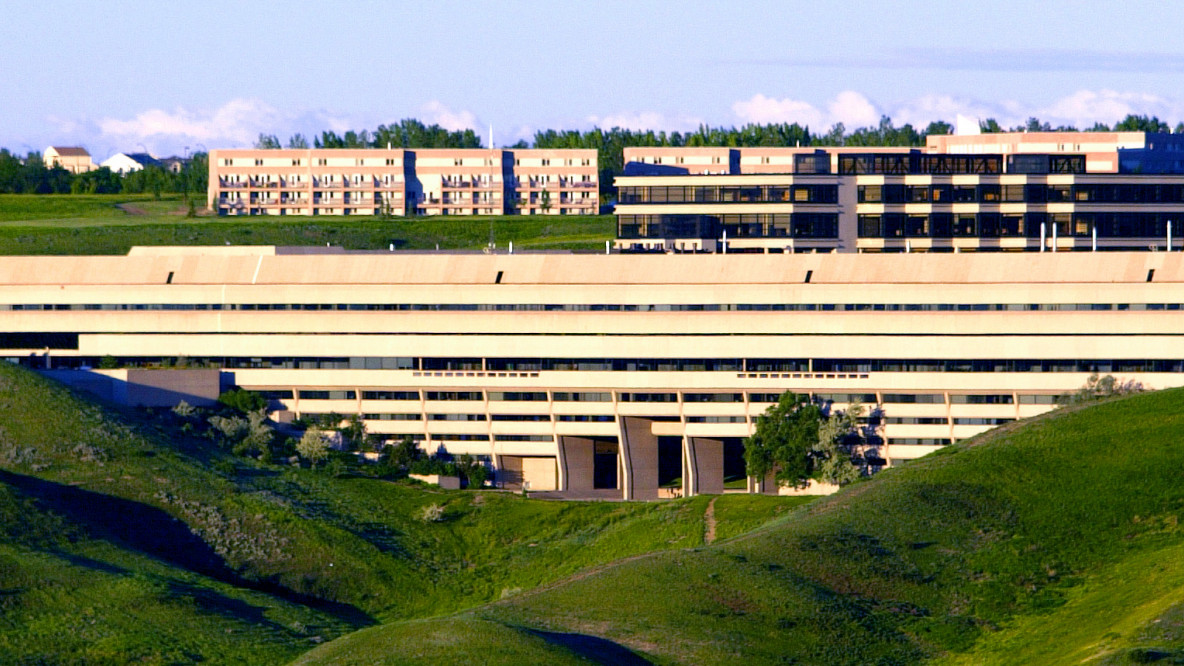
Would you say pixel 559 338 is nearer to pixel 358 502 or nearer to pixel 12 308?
pixel 358 502

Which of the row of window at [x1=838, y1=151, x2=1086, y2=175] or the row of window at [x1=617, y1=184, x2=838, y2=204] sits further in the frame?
the row of window at [x1=838, y1=151, x2=1086, y2=175]

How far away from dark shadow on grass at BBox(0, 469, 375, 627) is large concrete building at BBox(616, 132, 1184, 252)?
54885mm

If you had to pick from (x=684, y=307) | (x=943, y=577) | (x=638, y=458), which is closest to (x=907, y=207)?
(x=684, y=307)

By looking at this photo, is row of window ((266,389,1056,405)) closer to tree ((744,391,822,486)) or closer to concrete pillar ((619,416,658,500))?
concrete pillar ((619,416,658,500))

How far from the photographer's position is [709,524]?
93.4 m

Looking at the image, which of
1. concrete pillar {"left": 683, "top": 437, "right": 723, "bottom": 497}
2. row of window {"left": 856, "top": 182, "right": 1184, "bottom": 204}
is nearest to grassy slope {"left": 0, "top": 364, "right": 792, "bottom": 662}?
concrete pillar {"left": 683, "top": 437, "right": 723, "bottom": 497}

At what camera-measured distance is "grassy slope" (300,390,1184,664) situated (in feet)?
213

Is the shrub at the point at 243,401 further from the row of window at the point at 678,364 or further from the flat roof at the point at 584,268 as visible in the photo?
the flat roof at the point at 584,268

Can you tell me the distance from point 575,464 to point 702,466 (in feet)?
26.2

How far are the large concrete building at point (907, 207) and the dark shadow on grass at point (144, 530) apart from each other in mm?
54885

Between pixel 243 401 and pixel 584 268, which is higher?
pixel 584 268

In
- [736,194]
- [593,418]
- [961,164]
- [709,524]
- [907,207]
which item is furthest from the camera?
[961,164]

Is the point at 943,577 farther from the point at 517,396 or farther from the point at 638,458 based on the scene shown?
the point at 517,396

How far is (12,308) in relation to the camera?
12538 cm
